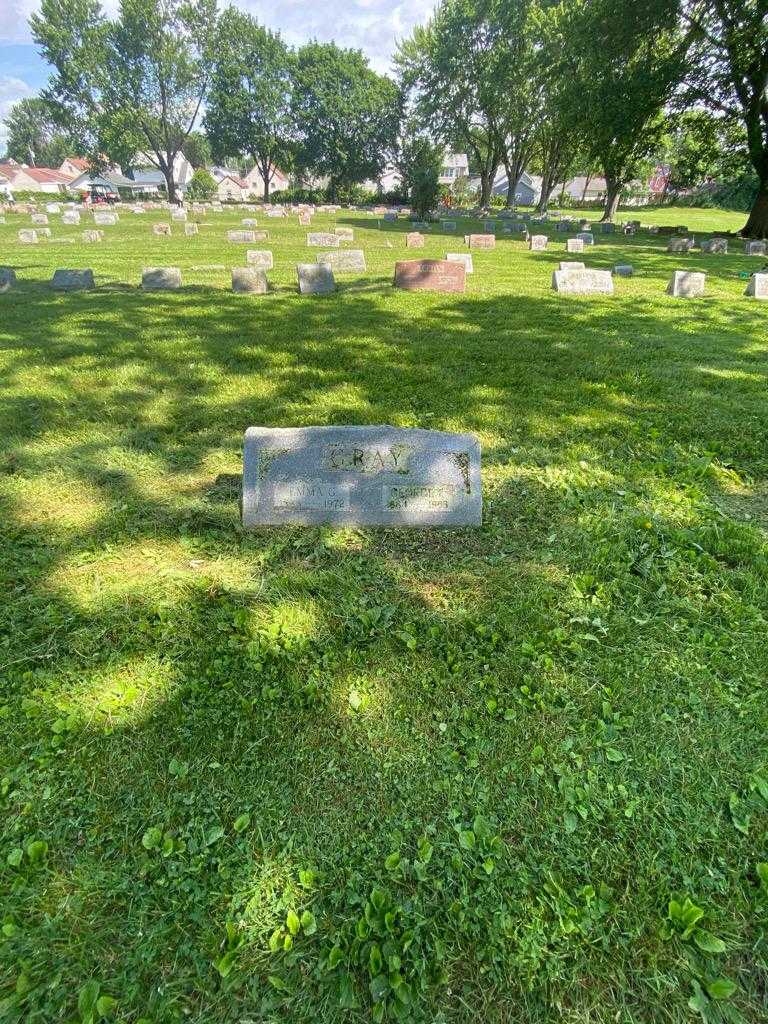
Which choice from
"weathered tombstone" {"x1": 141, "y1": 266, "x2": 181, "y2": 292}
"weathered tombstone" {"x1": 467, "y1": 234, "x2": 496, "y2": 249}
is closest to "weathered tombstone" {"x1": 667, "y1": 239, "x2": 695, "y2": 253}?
"weathered tombstone" {"x1": 467, "y1": 234, "x2": 496, "y2": 249}

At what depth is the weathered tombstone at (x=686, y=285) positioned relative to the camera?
10.7 m

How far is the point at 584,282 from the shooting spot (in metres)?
10.8

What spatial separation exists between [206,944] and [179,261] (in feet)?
56.6

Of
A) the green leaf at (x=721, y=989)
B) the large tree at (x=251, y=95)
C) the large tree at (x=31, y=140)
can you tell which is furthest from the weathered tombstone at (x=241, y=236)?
the large tree at (x=31, y=140)

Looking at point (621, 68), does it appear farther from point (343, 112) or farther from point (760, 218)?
point (343, 112)

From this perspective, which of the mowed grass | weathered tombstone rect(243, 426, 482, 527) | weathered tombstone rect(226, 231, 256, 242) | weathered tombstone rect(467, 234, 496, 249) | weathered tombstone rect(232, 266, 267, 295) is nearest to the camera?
the mowed grass

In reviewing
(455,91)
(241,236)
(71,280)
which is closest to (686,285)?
(71,280)

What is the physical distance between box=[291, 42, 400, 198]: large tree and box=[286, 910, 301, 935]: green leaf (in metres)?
67.9

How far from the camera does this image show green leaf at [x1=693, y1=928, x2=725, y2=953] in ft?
5.15

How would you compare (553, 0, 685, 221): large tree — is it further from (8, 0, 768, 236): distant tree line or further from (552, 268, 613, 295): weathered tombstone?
(552, 268, 613, 295): weathered tombstone

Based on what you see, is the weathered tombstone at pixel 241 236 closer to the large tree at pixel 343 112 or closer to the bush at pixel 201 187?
the large tree at pixel 343 112

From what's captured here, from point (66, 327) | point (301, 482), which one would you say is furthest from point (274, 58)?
point (301, 482)

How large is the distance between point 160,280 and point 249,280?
1.99 m

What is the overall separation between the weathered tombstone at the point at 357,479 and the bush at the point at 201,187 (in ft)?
260
